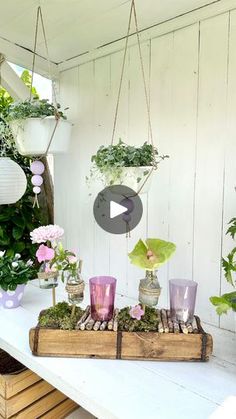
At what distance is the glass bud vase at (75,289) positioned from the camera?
1.08 metres

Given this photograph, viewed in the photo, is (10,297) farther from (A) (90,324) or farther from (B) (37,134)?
(B) (37,134)

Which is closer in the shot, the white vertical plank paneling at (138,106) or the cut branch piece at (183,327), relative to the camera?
the cut branch piece at (183,327)

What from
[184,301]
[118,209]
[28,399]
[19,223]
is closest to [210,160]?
[118,209]

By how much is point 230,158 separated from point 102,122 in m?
0.71

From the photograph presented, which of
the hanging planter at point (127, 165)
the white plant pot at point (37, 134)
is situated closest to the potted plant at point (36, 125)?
the white plant pot at point (37, 134)

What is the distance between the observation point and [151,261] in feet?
3.36

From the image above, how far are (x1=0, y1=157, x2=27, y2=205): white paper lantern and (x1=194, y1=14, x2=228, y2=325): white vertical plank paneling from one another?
0.79 m

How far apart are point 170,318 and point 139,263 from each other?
0.21 meters

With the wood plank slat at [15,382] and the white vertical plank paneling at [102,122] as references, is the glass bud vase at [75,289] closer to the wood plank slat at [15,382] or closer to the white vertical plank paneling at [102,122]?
the wood plank slat at [15,382]

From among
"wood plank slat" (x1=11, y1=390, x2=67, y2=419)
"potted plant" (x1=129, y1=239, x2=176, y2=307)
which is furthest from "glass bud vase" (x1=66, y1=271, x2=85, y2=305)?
"wood plank slat" (x1=11, y1=390, x2=67, y2=419)

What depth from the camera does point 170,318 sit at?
1.04 m

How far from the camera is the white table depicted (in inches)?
29.7

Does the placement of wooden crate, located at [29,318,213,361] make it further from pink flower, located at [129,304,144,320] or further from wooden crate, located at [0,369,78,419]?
wooden crate, located at [0,369,78,419]

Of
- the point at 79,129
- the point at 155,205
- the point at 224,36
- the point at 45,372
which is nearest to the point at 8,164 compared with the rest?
the point at 79,129
